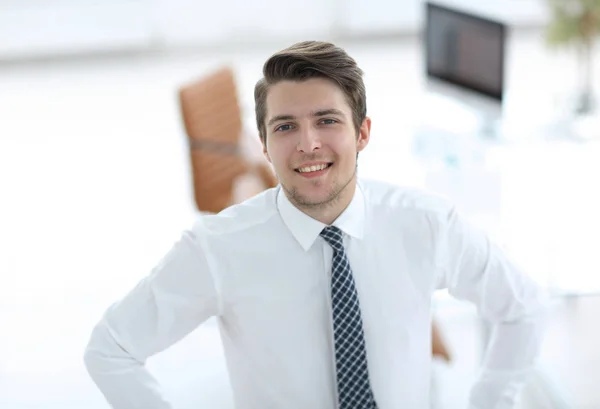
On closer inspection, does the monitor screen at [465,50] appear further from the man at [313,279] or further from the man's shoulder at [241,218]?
the man's shoulder at [241,218]

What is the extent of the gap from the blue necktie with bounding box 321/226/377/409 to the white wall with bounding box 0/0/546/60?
533 centimetres

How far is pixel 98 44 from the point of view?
6.86 meters

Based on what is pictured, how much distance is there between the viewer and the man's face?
157 cm

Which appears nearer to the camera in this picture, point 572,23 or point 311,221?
point 311,221

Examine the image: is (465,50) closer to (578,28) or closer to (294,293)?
(578,28)

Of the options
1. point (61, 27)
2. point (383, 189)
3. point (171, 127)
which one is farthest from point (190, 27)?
point (383, 189)

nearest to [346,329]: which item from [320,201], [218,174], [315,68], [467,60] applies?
[320,201]

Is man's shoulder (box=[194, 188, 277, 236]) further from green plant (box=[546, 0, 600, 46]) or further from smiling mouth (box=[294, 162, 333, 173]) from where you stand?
green plant (box=[546, 0, 600, 46])

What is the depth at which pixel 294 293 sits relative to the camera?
5.55 ft

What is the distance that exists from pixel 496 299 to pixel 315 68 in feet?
1.98

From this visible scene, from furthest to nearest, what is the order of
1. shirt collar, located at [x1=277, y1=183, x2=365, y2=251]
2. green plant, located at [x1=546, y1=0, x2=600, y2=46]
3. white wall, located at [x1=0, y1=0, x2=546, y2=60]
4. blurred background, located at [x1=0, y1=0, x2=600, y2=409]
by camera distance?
white wall, located at [x1=0, y1=0, x2=546, y2=60], green plant, located at [x1=546, y1=0, x2=600, y2=46], blurred background, located at [x1=0, y1=0, x2=600, y2=409], shirt collar, located at [x1=277, y1=183, x2=365, y2=251]

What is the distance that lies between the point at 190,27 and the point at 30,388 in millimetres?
4078

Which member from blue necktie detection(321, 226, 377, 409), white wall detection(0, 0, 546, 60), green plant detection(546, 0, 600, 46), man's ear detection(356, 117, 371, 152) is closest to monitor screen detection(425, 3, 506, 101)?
green plant detection(546, 0, 600, 46)

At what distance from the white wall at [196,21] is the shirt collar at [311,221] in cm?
528
